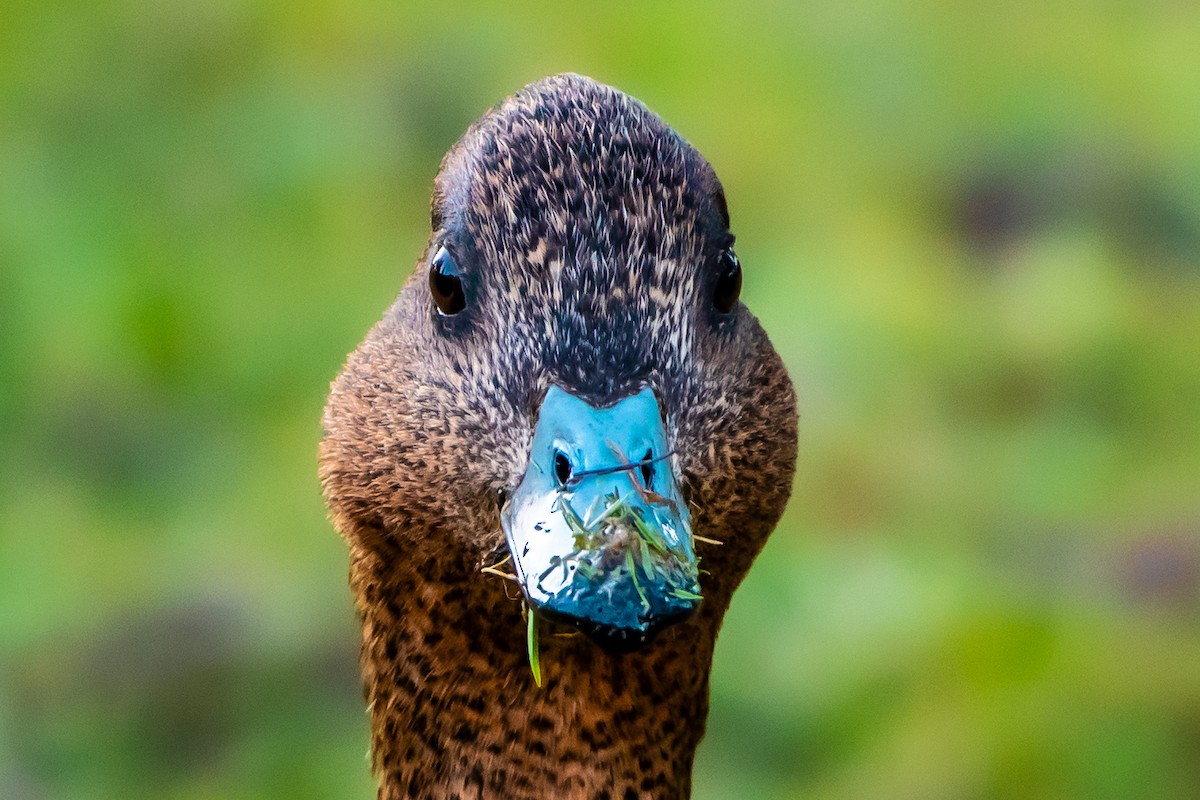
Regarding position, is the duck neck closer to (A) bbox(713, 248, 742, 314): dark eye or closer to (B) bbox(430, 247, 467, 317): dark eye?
(B) bbox(430, 247, 467, 317): dark eye

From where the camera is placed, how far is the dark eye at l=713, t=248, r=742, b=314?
3258 millimetres

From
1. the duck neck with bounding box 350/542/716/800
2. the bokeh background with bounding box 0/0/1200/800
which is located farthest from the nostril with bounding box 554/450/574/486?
the bokeh background with bounding box 0/0/1200/800

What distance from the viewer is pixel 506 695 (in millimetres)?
3316

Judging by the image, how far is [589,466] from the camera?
2.77 m

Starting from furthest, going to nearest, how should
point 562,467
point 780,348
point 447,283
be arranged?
point 780,348 → point 447,283 → point 562,467

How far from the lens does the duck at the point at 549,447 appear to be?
9.55 feet

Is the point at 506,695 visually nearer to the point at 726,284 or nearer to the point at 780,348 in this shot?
the point at 726,284

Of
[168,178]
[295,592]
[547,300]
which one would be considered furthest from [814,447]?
[547,300]

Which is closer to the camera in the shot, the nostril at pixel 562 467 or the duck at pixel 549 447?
the nostril at pixel 562 467

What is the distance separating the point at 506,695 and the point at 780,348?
3.44 meters

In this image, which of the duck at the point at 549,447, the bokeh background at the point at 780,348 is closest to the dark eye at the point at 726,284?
the duck at the point at 549,447

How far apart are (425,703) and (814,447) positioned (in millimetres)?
3376

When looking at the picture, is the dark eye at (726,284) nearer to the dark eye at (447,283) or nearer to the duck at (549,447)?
the duck at (549,447)

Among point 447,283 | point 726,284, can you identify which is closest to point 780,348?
point 726,284
